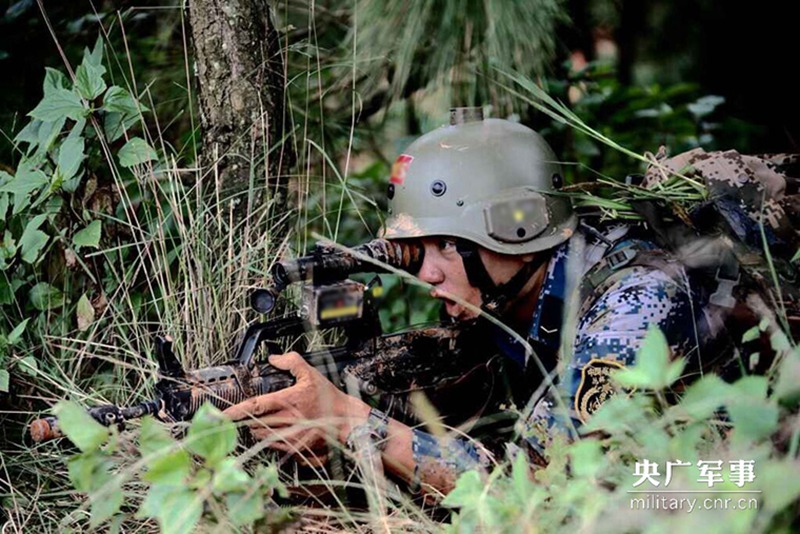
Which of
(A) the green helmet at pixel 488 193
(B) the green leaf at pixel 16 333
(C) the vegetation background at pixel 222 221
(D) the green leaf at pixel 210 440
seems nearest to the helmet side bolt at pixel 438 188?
(A) the green helmet at pixel 488 193

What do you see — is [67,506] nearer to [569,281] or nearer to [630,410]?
[569,281]

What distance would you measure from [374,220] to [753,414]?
3.08m

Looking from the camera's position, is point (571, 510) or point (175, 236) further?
point (175, 236)

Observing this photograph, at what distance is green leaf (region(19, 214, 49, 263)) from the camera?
290cm

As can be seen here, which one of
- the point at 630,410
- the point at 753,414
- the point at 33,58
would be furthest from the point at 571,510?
the point at 33,58

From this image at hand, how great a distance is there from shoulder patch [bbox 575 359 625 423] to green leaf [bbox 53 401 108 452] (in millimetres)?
1149

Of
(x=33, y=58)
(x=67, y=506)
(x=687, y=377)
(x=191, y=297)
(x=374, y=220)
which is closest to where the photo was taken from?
(x=687, y=377)

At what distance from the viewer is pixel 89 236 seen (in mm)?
2955

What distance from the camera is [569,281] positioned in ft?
9.29

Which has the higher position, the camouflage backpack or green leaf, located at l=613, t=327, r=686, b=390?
green leaf, located at l=613, t=327, r=686, b=390

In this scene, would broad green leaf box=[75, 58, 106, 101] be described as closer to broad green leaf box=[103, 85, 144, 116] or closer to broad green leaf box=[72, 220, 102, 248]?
broad green leaf box=[103, 85, 144, 116]

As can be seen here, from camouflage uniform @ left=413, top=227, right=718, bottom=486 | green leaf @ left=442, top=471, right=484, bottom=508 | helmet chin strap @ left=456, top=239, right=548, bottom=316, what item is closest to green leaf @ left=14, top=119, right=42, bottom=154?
helmet chin strap @ left=456, top=239, right=548, bottom=316

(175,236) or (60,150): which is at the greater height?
(60,150)

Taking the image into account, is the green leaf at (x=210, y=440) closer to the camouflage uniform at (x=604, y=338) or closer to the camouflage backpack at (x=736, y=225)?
the camouflage uniform at (x=604, y=338)
